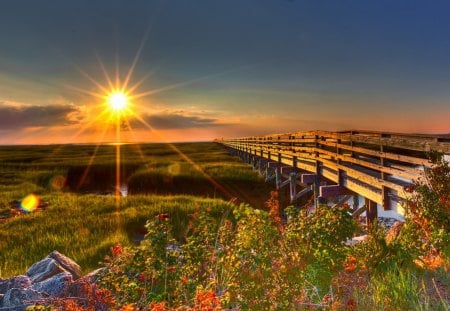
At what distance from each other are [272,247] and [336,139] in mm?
8360

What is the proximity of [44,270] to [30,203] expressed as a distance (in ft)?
50.8

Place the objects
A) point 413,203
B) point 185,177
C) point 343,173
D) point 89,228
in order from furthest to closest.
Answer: point 185,177 → point 89,228 → point 343,173 → point 413,203

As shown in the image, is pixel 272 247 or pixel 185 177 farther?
pixel 185 177

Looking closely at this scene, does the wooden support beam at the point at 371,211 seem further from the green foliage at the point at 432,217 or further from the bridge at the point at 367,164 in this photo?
the green foliage at the point at 432,217

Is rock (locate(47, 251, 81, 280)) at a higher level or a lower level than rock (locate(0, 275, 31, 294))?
lower

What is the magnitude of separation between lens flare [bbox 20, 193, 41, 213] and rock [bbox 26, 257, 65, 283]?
12.6 m

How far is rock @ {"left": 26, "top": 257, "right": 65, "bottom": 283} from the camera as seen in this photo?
6.97m

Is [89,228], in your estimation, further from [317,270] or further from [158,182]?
[158,182]

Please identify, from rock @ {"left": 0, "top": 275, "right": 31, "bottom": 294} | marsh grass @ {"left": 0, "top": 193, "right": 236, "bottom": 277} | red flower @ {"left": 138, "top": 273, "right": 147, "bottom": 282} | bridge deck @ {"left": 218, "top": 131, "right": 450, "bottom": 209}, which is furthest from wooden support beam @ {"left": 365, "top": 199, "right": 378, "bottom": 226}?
rock @ {"left": 0, "top": 275, "right": 31, "bottom": 294}

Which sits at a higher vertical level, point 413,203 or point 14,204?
point 413,203

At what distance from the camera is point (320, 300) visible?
4.53m

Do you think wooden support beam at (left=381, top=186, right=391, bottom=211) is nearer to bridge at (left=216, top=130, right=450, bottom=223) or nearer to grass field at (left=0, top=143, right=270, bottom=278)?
bridge at (left=216, top=130, right=450, bottom=223)

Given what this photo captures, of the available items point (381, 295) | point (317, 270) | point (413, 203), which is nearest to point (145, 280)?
point (317, 270)

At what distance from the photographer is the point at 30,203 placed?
21062 mm
